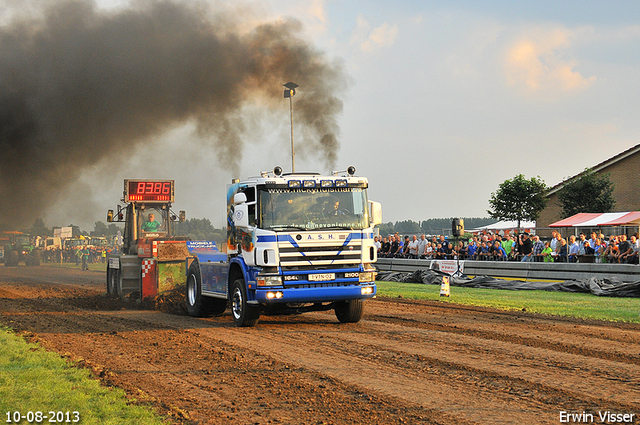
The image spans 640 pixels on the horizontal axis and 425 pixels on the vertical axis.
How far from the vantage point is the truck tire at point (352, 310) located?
39.0 ft

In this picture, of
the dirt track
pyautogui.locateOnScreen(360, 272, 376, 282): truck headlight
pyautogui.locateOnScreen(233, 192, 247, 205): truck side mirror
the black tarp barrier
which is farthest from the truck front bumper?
the black tarp barrier

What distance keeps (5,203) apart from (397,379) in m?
25.2

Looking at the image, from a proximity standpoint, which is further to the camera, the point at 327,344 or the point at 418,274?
the point at 418,274

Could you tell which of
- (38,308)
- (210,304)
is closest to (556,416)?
(210,304)

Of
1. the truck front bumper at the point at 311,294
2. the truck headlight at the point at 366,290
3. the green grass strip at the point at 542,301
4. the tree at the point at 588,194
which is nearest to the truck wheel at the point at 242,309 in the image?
the truck front bumper at the point at 311,294

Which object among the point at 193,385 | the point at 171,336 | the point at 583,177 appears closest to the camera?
the point at 193,385

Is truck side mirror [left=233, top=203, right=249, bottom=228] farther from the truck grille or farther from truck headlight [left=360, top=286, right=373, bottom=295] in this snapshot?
truck headlight [left=360, top=286, right=373, bottom=295]

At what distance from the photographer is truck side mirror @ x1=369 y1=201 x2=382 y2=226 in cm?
1143

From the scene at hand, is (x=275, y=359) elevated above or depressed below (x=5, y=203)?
below

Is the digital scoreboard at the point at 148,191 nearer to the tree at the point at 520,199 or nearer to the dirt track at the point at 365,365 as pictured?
the dirt track at the point at 365,365

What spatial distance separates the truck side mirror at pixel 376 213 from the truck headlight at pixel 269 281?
2068 millimetres

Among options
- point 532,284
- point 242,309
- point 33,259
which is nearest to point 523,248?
point 532,284

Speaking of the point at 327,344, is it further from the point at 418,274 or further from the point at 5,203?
the point at 5,203

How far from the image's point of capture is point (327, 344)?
9.50 m
